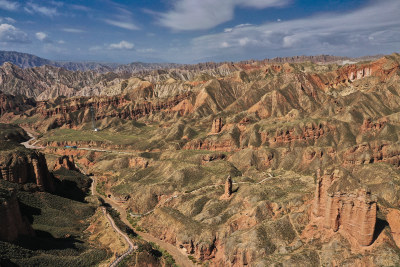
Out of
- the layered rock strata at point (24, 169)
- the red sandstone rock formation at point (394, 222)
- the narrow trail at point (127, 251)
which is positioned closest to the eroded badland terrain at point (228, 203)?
the red sandstone rock formation at point (394, 222)

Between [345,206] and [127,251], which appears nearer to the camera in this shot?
[345,206]

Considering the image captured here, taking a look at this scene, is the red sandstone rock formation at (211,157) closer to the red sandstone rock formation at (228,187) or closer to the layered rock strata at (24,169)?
the red sandstone rock formation at (228,187)

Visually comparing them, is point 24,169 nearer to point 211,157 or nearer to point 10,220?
point 10,220

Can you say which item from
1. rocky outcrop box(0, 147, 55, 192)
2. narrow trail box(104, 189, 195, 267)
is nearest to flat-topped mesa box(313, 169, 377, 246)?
narrow trail box(104, 189, 195, 267)

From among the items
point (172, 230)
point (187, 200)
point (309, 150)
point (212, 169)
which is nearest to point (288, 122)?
point (309, 150)

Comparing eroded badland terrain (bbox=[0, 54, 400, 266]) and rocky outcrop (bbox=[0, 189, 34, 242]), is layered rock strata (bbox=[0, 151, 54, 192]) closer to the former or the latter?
eroded badland terrain (bbox=[0, 54, 400, 266])

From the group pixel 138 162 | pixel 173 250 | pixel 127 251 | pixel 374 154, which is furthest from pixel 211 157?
pixel 127 251

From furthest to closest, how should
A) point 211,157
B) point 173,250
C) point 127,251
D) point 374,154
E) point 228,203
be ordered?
point 211,157, point 374,154, point 228,203, point 173,250, point 127,251
